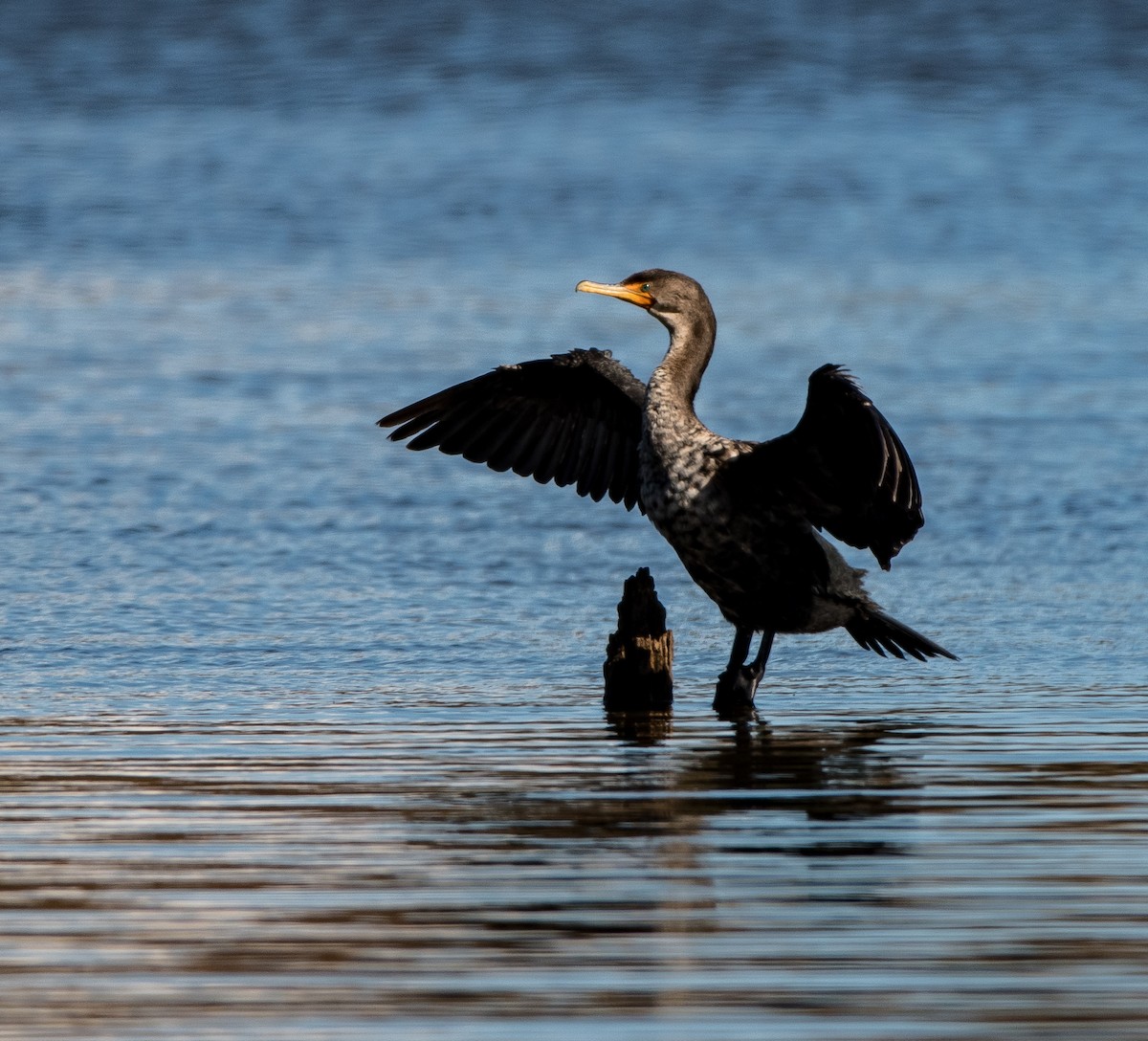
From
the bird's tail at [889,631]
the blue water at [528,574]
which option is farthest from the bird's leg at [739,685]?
the bird's tail at [889,631]

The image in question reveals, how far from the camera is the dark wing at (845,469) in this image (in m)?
7.17

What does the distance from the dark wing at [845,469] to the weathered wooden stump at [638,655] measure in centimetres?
58

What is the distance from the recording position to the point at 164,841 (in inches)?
218

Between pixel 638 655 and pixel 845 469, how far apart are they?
3.18 feet

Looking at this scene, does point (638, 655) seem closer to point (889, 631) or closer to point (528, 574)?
point (889, 631)

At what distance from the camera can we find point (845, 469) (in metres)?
7.58

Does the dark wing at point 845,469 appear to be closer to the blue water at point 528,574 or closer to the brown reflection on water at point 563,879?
the blue water at point 528,574

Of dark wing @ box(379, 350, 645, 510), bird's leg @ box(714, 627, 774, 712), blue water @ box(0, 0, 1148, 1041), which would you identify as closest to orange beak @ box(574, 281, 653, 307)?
dark wing @ box(379, 350, 645, 510)

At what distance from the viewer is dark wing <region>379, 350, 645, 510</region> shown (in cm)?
886

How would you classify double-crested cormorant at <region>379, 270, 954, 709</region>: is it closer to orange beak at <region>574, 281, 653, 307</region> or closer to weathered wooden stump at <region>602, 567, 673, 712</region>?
orange beak at <region>574, 281, 653, 307</region>

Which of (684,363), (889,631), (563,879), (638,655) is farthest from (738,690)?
(563,879)

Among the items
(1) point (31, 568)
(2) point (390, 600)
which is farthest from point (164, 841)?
(1) point (31, 568)

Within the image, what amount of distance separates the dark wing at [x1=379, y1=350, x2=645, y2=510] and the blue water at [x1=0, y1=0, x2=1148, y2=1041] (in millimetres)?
820

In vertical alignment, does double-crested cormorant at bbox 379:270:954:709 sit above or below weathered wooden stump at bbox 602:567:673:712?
above
